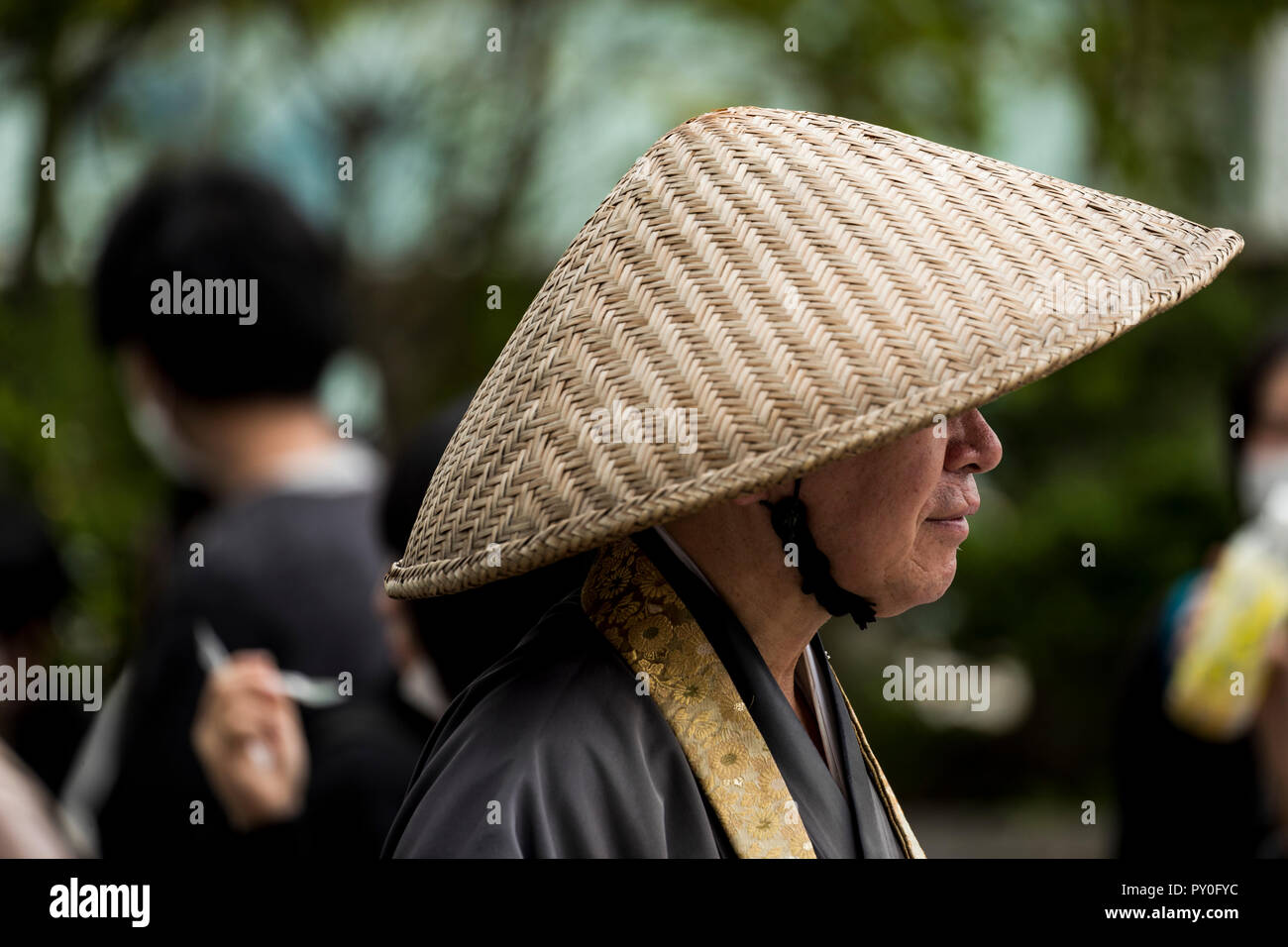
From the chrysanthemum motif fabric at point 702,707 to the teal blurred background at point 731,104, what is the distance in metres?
5.78

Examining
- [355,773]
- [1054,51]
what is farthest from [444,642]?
[1054,51]

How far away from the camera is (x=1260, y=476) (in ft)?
11.5

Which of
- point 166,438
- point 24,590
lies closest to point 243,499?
point 166,438

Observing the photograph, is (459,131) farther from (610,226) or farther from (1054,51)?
(610,226)

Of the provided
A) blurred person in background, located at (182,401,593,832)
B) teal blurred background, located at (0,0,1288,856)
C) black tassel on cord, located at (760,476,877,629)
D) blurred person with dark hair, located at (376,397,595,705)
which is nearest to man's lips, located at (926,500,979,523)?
black tassel on cord, located at (760,476,877,629)

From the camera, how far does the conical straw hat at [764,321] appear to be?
4.39ft

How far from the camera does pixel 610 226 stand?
1498mm

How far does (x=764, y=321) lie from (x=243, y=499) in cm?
217

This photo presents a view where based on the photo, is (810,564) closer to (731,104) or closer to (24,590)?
(24,590)

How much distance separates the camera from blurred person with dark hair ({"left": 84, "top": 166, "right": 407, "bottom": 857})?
2.80 m

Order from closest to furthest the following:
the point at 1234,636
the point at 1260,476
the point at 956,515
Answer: the point at 956,515
the point at 1234,636
the point at 1260,476

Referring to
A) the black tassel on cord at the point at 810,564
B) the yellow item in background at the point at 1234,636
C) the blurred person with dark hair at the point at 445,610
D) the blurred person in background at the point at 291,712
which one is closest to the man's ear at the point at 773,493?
the black tassel on cord at the point at 810,564

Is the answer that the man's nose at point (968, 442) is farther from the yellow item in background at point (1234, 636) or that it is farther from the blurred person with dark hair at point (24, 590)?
the blurred person with dark hair at point (24, 590)

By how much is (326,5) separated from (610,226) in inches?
250
